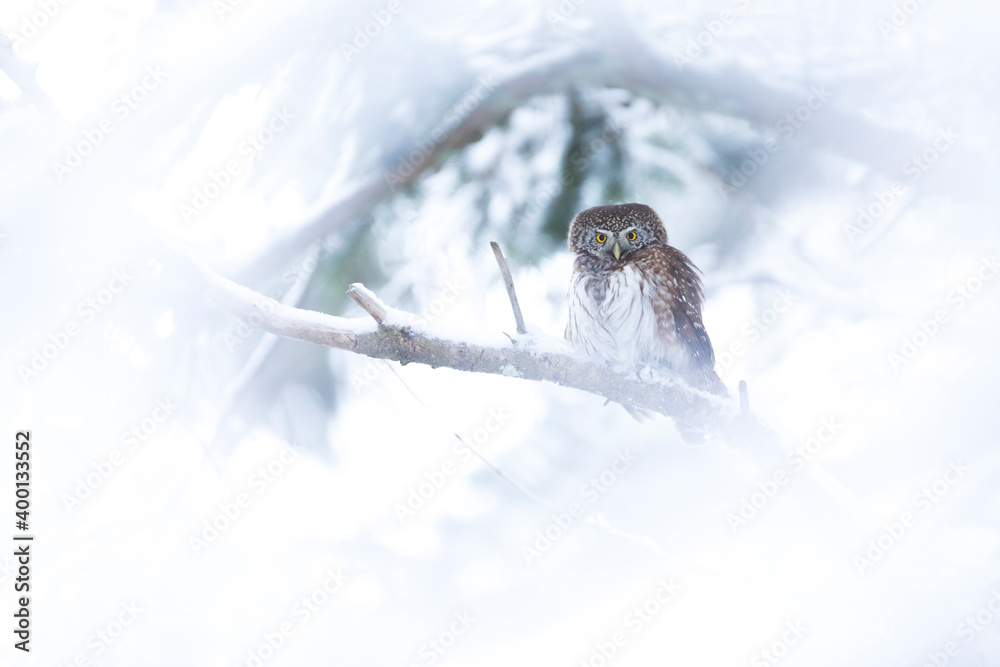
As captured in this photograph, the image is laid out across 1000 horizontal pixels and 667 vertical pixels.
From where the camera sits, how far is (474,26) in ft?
8.25

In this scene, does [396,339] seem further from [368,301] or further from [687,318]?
[687,318]

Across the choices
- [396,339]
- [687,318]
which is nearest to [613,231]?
[687,318]

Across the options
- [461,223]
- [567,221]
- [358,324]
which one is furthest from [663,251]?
[358,324]

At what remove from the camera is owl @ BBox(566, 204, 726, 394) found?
6.55ft

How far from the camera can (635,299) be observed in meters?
2.00

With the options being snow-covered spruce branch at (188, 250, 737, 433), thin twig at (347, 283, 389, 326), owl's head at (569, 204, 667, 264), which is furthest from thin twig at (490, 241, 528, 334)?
owl's head at (569, 204, 667, 264)

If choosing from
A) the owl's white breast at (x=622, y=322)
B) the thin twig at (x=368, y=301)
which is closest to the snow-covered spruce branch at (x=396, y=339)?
the thin twig at (x=368, y=301)

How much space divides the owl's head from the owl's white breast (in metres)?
0.07

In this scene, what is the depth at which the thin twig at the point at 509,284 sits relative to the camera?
1425mm

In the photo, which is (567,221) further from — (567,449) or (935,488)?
(935,488)

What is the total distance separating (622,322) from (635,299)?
0.27 feet

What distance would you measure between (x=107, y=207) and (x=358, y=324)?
0.87 m

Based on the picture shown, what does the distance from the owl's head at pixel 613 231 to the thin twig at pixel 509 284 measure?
50 cm

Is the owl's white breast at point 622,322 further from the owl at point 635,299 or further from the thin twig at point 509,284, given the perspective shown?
the thin twig at point 509,284
